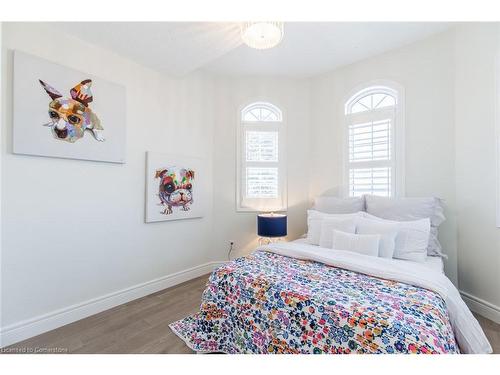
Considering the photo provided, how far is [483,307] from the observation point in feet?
7.48

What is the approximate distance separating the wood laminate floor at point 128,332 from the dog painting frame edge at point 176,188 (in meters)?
0.96

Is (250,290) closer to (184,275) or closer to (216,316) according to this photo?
(216,316)

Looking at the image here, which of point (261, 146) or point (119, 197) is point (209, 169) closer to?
point (261, 146)

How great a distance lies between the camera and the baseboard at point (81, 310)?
1.89 m

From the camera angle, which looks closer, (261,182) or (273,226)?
(273,226)

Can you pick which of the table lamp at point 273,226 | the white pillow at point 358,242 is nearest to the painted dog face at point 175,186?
the table lamp at point 273,226

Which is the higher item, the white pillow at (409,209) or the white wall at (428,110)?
the white wall at (428,110)

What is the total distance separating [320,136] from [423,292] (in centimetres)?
253

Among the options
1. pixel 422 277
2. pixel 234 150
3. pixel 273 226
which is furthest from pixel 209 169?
pixel 422 277

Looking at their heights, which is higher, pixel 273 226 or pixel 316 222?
pixel 316 222

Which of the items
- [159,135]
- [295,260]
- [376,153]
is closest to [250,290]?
[295,260]

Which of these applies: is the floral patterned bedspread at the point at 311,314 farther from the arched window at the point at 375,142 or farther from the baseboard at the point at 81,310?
the arched window at the point at 375,142

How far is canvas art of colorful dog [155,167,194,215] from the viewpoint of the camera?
2949 mm

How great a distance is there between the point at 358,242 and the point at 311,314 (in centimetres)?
101
